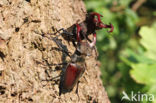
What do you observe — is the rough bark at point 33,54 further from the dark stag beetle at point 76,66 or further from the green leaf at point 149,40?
the green leaf at point 149,40

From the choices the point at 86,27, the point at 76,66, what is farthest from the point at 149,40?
the point at 76,66

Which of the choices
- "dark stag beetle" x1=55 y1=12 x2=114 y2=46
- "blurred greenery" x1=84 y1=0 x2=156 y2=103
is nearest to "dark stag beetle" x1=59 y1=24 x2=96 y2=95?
"dark stag beetle" x1=55 y1=12 x2=114 y2=46

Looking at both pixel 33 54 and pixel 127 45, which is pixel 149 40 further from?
pixel 127 45

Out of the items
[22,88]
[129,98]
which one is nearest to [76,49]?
[22,88]

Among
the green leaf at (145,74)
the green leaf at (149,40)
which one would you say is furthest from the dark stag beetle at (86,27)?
the green leaf at (149,40)

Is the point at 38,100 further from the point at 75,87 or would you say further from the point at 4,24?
the point at 4,24
